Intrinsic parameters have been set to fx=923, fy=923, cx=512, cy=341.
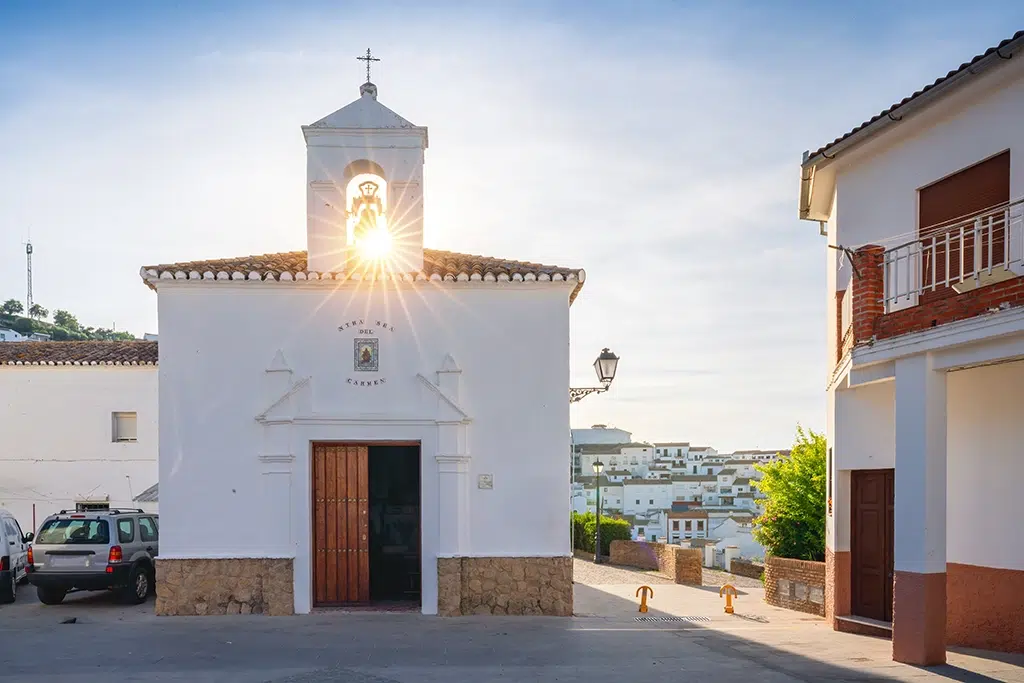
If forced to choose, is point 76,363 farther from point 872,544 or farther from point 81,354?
point 872,544

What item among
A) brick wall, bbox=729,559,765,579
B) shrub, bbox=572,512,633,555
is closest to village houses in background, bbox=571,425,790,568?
shrub, bbox=572,512,633,555

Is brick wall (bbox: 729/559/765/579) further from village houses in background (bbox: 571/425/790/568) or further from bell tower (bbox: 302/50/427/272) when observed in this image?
village houses in background (bbox: 571/425/790/568)

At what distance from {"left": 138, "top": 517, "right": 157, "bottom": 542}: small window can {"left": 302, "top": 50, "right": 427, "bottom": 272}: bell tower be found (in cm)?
555

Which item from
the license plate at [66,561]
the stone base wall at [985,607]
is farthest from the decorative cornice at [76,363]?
the stone base wall at [985,607]

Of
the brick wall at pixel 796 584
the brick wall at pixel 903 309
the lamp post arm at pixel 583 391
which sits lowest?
the brick wall at pixel 796 584

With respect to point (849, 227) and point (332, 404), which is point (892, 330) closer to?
point (849, 227)

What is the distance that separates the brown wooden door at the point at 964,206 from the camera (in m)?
10.3

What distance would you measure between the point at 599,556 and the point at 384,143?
16343mm

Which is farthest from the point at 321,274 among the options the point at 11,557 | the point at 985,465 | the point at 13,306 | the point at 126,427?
the point at 13,306

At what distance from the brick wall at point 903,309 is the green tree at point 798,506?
5.66 m

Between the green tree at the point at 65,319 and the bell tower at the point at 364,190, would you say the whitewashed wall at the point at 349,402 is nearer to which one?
the bell tower at the point at 364,190

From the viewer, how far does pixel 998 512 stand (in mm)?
10422

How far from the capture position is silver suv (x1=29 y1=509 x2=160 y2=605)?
556 inches

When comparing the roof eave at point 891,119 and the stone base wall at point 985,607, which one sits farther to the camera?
the stone base wall at point 985,607
